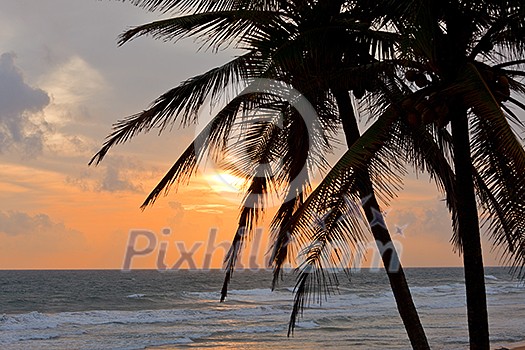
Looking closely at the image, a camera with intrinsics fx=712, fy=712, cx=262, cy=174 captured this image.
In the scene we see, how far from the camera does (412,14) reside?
5.48 m

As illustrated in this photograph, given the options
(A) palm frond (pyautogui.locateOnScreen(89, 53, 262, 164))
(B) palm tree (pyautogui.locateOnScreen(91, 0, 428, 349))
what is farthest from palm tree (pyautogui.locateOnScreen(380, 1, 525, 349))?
(A) palm frond (pyautogui.locateOnScreen(89, 53, 262, 164))

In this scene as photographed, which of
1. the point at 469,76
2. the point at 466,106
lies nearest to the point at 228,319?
the point at 466,106

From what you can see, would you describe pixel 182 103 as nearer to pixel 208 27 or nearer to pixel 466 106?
pixel 208 27

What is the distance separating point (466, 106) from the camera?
18.3 ft

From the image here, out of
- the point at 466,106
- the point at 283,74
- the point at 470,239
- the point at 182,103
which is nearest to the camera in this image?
the point at 466,106

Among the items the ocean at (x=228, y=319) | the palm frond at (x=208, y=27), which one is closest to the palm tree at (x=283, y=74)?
the palm frond at (x=208, y=27)

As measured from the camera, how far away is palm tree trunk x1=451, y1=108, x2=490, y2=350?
5801mm

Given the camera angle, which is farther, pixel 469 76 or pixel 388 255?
pixel 388 255

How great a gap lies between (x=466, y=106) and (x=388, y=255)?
1956 mm

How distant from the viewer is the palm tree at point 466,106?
5.39m

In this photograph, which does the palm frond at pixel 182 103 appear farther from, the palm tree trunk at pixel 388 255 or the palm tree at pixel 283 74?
the palm tree trunk at pixel 388 255

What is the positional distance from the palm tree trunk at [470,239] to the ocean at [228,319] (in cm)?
1418

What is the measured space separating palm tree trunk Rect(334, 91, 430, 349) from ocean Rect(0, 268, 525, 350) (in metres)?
13.0

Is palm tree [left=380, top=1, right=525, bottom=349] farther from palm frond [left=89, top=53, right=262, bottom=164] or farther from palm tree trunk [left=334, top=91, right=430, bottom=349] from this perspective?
palm frond [left=89, top=53, right=262, bottom=164]
